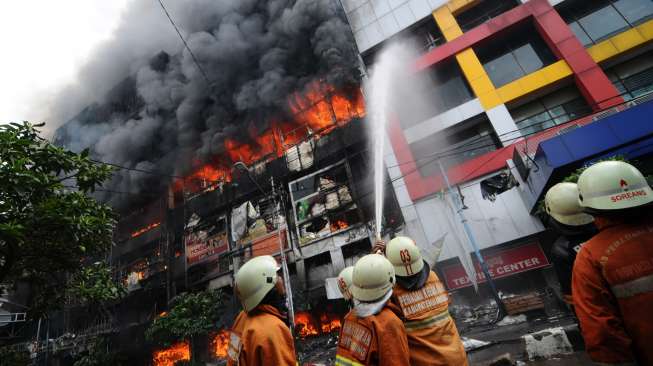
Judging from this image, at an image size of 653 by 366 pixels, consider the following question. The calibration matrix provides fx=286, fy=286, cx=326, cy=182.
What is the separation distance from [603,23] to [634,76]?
3.32 meters

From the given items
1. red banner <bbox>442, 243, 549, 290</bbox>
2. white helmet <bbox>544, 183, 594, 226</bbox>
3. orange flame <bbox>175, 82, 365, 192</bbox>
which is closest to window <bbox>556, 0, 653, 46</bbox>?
red banner <bbox>442, 243, 549, 290</bbox>

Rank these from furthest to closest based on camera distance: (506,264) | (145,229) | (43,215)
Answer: (145,229) < (506,264) < (43,215)

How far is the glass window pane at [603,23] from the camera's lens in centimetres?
1397

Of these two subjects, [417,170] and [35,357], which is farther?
[35,357]

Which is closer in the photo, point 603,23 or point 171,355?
point 603,23

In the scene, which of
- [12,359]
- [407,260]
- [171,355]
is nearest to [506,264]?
[407,260]

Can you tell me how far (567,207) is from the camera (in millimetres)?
2775

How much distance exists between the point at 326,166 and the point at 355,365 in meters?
16.6

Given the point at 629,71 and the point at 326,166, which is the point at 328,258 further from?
the point at 629,71

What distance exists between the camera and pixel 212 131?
82.9ft

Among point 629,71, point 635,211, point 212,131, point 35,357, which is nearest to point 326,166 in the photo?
point 212,131

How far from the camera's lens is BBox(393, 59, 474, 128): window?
16719 mm

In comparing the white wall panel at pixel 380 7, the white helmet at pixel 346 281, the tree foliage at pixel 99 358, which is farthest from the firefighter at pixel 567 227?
the tree foliage at pixel 99 358

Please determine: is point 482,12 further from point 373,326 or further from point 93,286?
point 93,286
